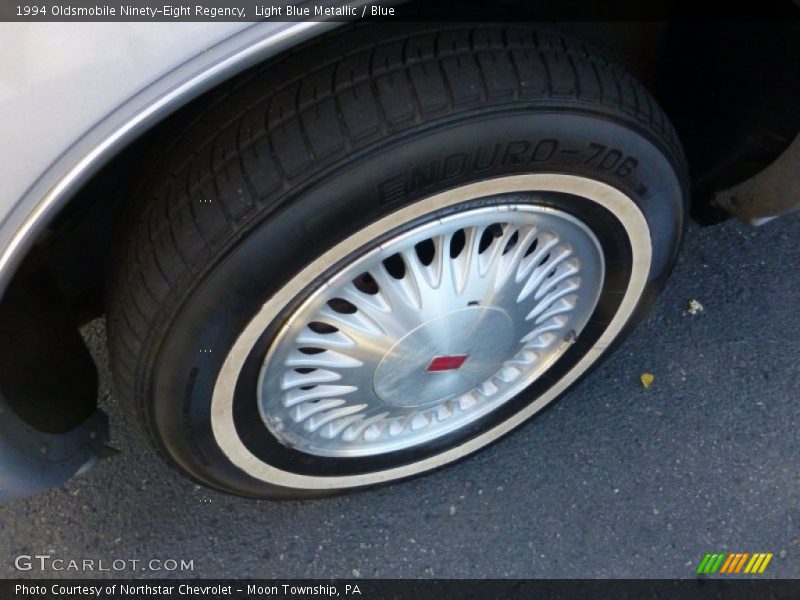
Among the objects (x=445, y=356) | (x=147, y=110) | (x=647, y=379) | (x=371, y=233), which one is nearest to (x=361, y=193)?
(x=371, y=233)

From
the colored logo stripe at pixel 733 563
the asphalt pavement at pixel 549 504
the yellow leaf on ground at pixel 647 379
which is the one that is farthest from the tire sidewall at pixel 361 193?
the colored logo stripe at pixel 733 563

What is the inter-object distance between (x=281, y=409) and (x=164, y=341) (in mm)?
303

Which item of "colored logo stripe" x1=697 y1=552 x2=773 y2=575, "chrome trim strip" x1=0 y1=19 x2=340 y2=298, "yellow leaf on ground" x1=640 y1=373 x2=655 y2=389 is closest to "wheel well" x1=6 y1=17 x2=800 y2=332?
"chrome trim strip" x1=0 y1=19 x2=340 y2=298

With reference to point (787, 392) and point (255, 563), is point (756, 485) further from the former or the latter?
point (255, 563)

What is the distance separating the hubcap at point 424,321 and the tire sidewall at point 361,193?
0.32 feet

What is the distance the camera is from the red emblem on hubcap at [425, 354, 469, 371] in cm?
141

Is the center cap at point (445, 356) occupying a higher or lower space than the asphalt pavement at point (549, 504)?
higher

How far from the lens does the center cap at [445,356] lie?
1345 millimetres

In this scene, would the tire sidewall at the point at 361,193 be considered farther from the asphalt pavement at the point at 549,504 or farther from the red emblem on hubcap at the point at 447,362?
the asphalt pavement at the point at 549,504

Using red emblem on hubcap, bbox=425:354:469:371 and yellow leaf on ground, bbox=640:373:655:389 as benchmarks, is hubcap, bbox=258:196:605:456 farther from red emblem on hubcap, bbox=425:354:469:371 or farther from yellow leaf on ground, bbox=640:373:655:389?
yellow leaf on ground, bbox=640:373:655:389

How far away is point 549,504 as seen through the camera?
1.73 meters

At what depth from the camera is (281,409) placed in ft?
4.47

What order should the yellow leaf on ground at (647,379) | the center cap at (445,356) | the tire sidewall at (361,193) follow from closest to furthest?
the tire sidewall at (361,193) → the center cap at (445,356) → the yellow leaf on ground at (647,379)
